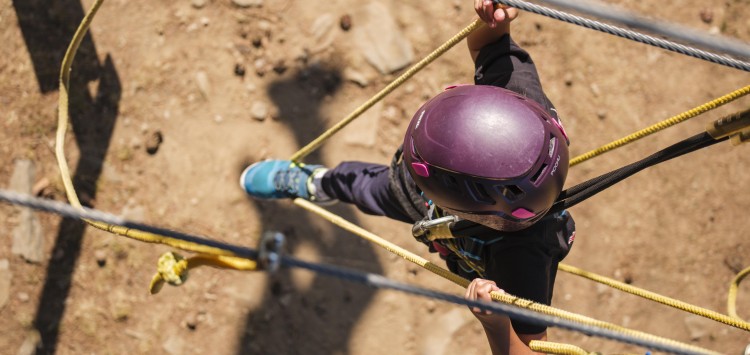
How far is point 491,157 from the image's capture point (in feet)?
7.45

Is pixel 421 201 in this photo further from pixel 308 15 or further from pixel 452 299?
pixel 308 15

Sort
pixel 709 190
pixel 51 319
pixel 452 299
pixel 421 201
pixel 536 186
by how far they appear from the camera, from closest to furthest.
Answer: pixel 452 299, pixel 536 186, pixel 421 201, pixel 51 319, pixel 709 190

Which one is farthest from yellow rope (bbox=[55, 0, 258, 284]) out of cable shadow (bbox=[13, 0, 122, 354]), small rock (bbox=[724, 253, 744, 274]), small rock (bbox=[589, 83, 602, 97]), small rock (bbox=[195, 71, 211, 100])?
small rock (bbox=[724, 253, 744, 274])

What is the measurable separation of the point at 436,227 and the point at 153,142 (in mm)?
2030

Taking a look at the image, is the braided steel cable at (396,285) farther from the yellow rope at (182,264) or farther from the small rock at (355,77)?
the small rock at (355,77)

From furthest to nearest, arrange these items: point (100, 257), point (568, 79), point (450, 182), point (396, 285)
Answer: point (568, 79)
point (100, 257)
point (450, 182)
point (396, 285)

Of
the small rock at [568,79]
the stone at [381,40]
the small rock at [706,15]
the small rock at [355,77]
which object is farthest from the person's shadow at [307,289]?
the small rock at [706,15]

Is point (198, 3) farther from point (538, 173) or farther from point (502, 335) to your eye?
point (502, 335)

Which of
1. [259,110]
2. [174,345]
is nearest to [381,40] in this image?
[259,110]

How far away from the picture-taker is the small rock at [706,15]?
4742mm

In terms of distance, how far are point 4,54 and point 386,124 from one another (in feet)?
7.72

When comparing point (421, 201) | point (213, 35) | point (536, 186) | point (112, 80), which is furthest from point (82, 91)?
point (536, 186)

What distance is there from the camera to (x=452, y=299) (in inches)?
71.3

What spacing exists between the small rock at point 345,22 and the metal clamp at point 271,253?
8.66 ft
